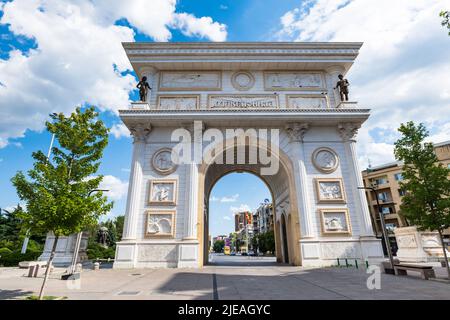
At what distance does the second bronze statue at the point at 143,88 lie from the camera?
19.5 m

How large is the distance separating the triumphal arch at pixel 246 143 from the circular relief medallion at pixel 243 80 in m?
0.09

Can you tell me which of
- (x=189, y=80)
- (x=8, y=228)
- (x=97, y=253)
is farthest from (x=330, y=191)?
(x=8, y=228)

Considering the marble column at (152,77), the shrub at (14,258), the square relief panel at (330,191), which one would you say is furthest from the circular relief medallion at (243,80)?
the shrub at (14,258)

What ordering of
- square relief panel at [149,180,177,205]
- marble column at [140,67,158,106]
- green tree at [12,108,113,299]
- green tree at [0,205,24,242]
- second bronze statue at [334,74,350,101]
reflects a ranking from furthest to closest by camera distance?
1. green tree at [0,205,24,242]
2. marble column at [140,67,158,106]
3. second bronze statue at [334,74,350,101]
4. square relief panel at [149,180,177,205]
5. green tree at [12,108,113,299]

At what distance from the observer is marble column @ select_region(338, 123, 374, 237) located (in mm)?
16625

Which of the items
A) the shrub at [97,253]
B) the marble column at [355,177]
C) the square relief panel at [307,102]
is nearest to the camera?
the marble column at [355,177]

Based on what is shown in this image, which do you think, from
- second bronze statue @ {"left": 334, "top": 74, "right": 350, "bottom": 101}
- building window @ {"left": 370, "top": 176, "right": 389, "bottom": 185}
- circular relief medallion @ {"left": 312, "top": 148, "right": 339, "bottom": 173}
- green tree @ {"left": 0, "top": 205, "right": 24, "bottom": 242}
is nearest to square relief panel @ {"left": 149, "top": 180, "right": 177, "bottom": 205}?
circular relief medallion @ {"left": 312, "top": 148, "right": 339, "bottom": 173}

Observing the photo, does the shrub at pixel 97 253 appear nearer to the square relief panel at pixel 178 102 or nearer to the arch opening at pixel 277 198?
the arch opening at pixel 277 198

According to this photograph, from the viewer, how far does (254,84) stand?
20.9 metres

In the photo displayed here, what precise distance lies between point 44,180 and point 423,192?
598 inches

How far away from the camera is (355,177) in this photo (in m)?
17.9

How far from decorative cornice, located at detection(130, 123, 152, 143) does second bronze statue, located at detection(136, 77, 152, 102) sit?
7.62 feet

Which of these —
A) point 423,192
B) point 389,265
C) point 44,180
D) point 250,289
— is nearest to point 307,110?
point 423,192

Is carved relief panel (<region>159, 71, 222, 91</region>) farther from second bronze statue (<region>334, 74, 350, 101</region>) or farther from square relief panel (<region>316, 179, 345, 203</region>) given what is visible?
square relief panel (<region>316, 179, 345, 203</region>)
